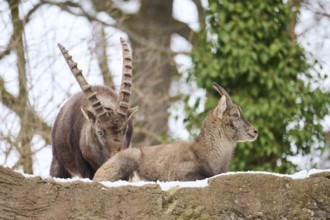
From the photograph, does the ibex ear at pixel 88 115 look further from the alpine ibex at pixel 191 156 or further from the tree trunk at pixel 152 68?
the tree trunk at pixel 152 68

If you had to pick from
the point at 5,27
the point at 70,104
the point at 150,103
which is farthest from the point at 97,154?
the point at 150,103

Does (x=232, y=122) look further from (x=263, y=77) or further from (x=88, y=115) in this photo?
(x=263, y=77)

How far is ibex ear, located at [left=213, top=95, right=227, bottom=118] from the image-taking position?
33.6 feet

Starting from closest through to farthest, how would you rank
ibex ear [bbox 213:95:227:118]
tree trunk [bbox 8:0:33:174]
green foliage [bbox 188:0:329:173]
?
ibex ear [bbox 213:95:227:118], tree trunk [bbox 8:0:33:174], green foliage [bbox 188:0:329:173]

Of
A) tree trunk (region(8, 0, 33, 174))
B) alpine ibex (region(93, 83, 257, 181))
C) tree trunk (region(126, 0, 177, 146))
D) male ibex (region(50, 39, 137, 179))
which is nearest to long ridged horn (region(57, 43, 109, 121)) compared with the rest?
male ibex (region(50, 39, 137, 179))

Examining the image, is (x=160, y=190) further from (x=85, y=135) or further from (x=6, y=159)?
(x=6, y=159)

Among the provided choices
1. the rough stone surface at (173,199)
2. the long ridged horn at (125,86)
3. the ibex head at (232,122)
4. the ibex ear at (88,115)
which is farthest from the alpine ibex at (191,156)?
the rough stone surface at (173,199)

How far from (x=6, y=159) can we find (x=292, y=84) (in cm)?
476

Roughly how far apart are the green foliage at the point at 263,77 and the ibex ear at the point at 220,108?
4.90m

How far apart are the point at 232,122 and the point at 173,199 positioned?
2.80m

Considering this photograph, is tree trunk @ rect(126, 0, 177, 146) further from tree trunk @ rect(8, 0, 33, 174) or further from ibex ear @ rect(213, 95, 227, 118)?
ibex ear @ rect(213, 95, 227, 118)

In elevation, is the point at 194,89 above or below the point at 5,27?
below

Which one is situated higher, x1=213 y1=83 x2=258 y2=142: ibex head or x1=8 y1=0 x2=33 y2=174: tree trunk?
x1=213 y1=83 x2=258 y2=142: ibex head

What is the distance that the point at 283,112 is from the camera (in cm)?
1566
